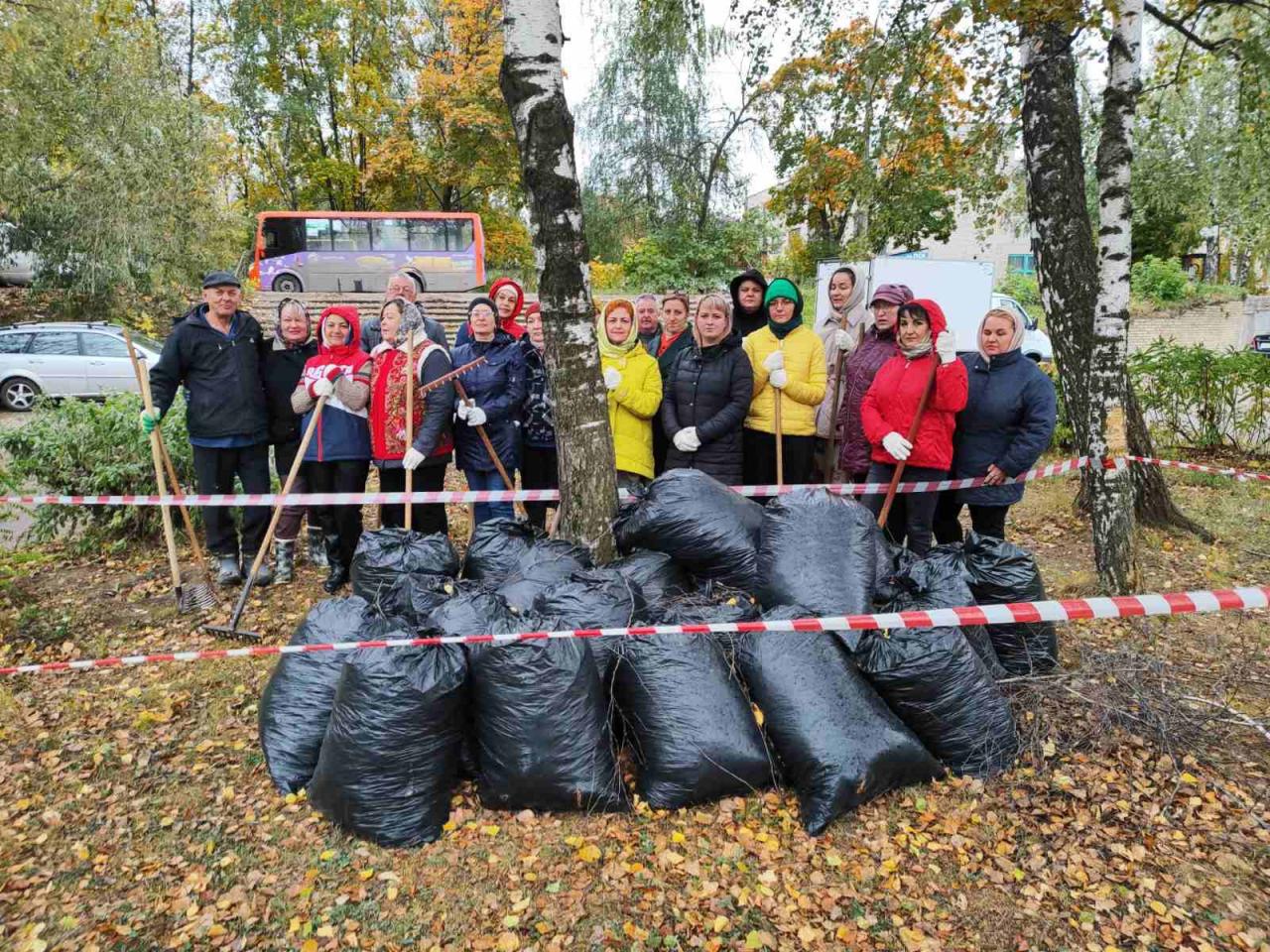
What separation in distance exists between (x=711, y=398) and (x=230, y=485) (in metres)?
2.92

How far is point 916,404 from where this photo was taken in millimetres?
3783

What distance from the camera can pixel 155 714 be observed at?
→ 10.7ft

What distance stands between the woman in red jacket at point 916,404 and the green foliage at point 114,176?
15568 millimetres

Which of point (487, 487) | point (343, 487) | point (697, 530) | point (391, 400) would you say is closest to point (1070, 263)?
point (697, 530)

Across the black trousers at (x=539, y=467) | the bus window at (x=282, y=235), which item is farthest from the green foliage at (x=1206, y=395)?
the bus window at (x=282, y=235)

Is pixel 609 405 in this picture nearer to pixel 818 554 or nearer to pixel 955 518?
pixel 818 554

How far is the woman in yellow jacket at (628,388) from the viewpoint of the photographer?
13.7 feet

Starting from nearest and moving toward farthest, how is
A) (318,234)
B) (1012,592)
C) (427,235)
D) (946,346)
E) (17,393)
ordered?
1. (1012,592)
2. (946,346)
3. (17,393)
4. (318,234)
5. (427,235)

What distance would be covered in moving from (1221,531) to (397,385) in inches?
224

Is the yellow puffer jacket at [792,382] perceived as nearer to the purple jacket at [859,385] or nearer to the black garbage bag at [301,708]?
the purple jacket at [859,385]

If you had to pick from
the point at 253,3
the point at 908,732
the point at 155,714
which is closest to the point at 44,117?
the point at 253,3

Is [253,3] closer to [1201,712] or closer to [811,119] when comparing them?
[811,119]

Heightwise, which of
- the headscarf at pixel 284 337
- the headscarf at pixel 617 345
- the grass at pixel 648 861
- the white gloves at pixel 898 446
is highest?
the headscarf at pixel 284 337

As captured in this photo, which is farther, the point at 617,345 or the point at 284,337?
the point at 284,337
